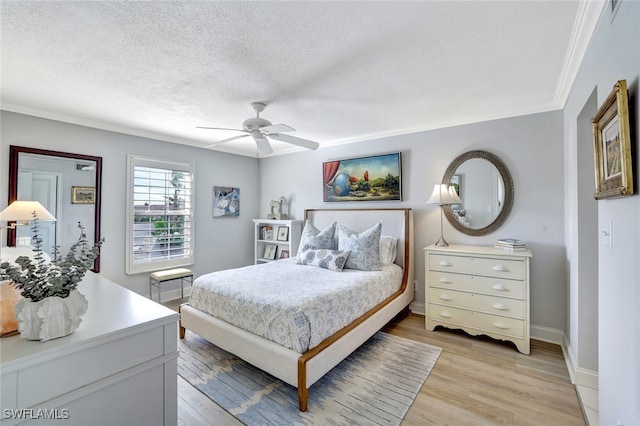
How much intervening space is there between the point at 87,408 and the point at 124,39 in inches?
82.0

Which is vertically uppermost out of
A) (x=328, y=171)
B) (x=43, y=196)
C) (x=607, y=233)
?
(x=328, y=171)

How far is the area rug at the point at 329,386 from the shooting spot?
1.89 metres

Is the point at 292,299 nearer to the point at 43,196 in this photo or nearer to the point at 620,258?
the point at 620,258

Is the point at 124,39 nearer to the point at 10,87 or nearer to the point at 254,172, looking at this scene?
the point at 10,87

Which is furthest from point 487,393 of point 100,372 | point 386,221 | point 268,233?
point 268,233

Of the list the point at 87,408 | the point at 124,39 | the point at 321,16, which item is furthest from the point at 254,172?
the point at 87,408

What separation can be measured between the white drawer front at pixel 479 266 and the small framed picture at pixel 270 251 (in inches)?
113

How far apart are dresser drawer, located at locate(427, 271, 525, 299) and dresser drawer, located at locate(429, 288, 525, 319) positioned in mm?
50

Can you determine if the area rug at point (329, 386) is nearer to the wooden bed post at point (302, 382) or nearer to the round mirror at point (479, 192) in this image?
the wooden bed post at point (302, 382)

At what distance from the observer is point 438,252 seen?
10.3ft

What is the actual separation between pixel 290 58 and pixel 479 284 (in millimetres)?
2802

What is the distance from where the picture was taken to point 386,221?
3.85m

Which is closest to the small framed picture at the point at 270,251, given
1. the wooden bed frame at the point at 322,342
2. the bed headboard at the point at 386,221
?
the bed headboard at the point at 386,221

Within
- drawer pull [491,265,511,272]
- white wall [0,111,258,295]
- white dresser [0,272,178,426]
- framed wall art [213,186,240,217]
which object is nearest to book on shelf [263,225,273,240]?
white wall [0,111,258,295]
